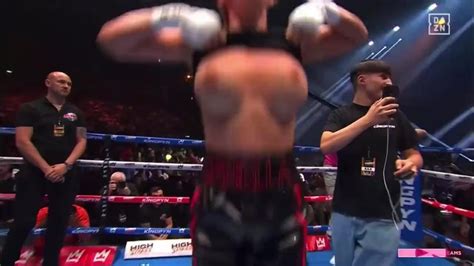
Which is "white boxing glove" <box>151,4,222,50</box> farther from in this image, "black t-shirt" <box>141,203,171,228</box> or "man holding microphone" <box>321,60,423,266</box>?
"black t-shirt" <box>141,203,171,228</box>

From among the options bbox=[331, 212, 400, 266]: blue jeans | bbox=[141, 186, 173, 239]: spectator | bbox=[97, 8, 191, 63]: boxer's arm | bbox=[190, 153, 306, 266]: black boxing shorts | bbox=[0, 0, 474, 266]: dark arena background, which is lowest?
bbox=[141, 186, 173, 239]: spectator

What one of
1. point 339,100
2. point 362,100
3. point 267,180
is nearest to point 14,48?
point 339,100

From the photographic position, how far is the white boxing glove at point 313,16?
108 centimetres

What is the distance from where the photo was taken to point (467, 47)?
806 centimetres

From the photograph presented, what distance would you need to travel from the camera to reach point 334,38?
1.23m

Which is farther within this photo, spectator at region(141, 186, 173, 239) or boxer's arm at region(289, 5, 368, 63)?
spectator at region(141, 186, 173, 239)

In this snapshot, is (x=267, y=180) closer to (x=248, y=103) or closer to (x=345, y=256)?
(x=248, y=103)

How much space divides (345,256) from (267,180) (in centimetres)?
97

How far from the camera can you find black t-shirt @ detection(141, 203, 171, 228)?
3.88 meters

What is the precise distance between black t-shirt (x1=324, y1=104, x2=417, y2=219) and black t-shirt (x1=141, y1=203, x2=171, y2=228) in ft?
7.37

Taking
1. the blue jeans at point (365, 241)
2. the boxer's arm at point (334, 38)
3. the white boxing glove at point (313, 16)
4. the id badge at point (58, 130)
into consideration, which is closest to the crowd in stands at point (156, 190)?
the blue jeans at point (365, 241)

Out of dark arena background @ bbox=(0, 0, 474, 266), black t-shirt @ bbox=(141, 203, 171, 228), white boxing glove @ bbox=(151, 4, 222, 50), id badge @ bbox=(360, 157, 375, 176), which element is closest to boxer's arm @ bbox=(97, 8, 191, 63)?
white boxing glove @ bbox=(151, 4, 222, 50)

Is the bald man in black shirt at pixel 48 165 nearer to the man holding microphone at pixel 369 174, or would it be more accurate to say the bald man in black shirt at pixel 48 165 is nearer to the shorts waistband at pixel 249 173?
the man holding microphone at pixel 369 174

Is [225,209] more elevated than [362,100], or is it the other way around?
[362,100]
